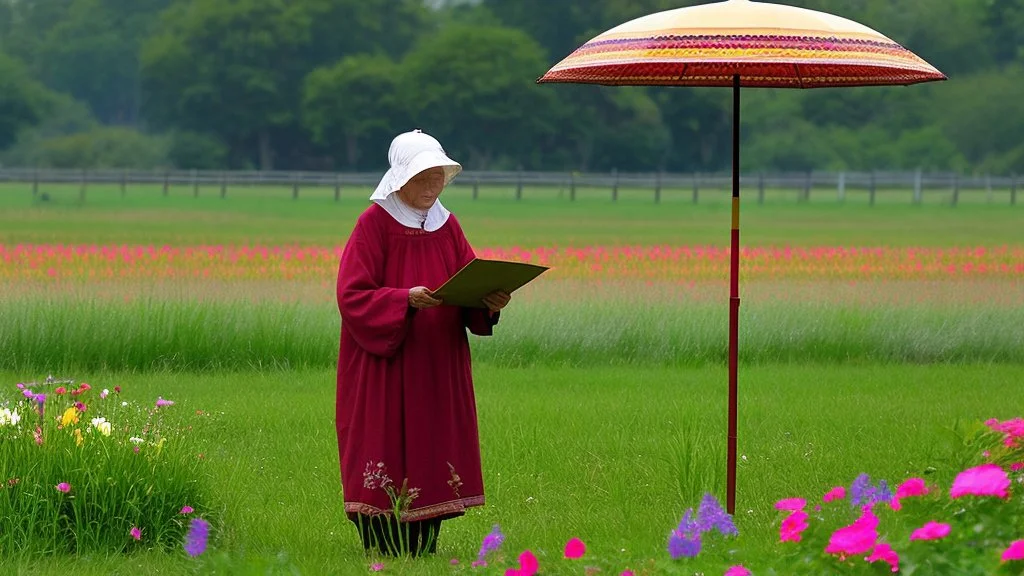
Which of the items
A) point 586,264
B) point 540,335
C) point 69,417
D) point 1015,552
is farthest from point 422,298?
point 586,264

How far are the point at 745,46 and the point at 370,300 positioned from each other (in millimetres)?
1730

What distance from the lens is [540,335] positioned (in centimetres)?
1406

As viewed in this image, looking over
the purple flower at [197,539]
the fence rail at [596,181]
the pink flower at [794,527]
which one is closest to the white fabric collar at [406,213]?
the purple flower at [197,539]

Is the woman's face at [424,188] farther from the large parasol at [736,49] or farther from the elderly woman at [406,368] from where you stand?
the large parasol at [736,49]

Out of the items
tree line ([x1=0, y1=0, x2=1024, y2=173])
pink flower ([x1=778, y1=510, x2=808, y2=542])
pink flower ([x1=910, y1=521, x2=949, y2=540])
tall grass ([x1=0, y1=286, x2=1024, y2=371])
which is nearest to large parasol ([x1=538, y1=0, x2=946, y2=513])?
pink flower ([x1=778, y1=510, x2=808, y2=542])

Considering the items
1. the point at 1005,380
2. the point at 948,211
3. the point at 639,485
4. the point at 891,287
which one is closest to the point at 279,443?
the point at 639,485

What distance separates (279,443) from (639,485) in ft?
7.81

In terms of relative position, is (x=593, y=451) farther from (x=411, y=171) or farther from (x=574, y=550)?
(x=574, y=550)

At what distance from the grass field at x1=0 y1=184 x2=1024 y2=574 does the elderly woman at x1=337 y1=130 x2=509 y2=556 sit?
32cm

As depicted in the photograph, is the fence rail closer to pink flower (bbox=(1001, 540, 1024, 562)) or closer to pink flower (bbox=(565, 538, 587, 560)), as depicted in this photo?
pink flower (bbox=(565, 538, 587, 560))

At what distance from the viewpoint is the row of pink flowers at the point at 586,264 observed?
66.5 feet

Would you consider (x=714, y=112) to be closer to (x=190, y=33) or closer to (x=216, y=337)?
(x=190, y=33)

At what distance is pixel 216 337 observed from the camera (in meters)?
13.4

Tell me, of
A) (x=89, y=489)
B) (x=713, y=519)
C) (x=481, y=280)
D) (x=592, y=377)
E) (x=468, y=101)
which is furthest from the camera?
(x=468, y=101)
